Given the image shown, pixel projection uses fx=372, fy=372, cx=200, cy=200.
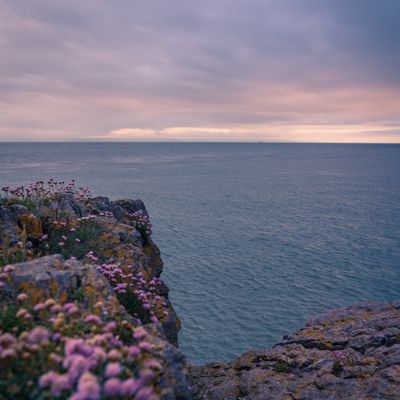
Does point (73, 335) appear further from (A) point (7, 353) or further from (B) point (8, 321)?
(B) point (8, 321)

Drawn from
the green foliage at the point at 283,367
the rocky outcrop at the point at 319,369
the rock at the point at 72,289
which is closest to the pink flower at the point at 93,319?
the rock at the point at 72,289

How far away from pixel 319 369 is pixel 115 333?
1129 centimetres

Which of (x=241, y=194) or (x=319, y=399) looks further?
(x=241, y=194)

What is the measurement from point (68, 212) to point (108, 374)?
1153 cm

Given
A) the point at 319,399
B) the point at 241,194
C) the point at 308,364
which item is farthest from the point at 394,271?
the point at 241,194

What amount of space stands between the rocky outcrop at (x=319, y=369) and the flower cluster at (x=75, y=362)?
962 centimetres

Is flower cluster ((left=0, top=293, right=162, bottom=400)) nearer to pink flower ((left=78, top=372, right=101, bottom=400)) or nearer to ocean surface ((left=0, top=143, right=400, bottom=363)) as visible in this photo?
pink flower ((left=78, top=372, right=101, bottom=400))

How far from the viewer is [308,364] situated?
1516 centimetres

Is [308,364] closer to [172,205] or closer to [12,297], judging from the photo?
[12,297]

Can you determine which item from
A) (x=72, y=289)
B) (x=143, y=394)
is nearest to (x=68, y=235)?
(x=72, y=289)

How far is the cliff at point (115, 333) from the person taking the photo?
4578mm

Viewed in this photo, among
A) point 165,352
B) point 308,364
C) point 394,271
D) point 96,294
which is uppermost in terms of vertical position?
point 96,294

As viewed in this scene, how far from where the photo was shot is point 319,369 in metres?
14.4

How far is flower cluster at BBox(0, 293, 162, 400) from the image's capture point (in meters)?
4.05
